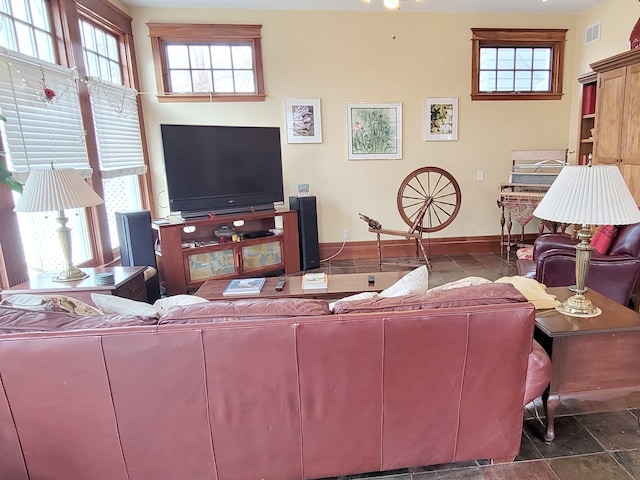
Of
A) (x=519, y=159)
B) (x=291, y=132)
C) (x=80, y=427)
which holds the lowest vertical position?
(x=80, y=427)

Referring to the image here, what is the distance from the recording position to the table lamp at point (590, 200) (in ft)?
5.29

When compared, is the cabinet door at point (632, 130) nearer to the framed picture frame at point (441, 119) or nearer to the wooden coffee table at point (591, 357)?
the framed picture frame at point (441, 119)

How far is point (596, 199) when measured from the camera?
1.63 metres

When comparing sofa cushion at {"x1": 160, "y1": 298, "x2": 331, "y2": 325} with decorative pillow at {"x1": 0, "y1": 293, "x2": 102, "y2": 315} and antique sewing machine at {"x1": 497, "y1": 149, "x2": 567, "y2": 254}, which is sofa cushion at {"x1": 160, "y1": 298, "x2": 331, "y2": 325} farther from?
antique sewing machine at {"x1": 497, "y1": 149, "x2": 567, "y2": 254}

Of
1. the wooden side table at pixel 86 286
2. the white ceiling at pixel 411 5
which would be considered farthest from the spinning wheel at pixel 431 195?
the wooden side table at pixel 86 286

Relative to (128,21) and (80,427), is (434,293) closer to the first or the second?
(80,427)

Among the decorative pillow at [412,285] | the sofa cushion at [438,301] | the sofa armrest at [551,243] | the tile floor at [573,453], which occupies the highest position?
the sofa cushion at [438,301]

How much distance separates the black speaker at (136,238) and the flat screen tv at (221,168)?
18.9 inches

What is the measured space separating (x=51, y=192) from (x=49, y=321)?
49.6 inches

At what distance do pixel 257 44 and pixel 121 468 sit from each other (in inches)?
171

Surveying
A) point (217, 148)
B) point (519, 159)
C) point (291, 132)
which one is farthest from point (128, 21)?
point (519, 159)

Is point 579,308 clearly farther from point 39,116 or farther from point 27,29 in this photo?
point 27,29

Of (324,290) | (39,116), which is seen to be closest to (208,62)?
(39,116)

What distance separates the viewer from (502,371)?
1.42 m
